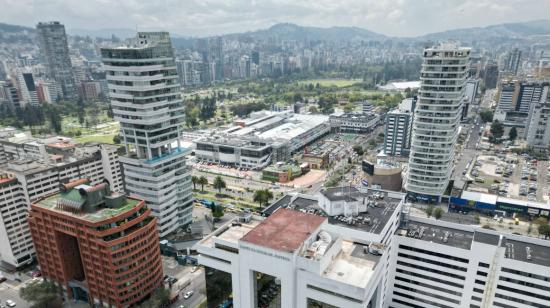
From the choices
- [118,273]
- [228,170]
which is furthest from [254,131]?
[118,273]

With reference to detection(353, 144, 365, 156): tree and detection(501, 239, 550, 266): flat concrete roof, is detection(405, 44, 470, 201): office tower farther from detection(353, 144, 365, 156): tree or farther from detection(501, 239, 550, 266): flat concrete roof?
detection(353, 144, 365, 156): tree

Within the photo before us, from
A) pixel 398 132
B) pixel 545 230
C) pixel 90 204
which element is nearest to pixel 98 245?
pixel 90 204

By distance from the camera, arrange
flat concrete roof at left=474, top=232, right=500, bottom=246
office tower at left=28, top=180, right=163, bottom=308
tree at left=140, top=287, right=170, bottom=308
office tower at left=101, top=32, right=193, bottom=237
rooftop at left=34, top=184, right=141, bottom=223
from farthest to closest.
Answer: office tower at left=101, top=32, right=193, bottom=237, tree at left=140, top=287, right=170, bottom=308, rooftop at left=34, top=184, right=141, bottom=223, office tower at left=28, top=180, right=163, bottom=308, flat concrete roof at left=474, top=232, right=500, bottom=246

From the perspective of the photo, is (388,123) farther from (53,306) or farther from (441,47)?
(53,306)

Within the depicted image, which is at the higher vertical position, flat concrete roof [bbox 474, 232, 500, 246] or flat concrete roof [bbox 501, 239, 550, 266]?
flat concrete roof [bbox 474, 232, 500, 246]

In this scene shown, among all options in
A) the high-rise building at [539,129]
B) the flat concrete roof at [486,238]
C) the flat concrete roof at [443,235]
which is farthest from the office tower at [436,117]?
the high-rise building at [539,129]

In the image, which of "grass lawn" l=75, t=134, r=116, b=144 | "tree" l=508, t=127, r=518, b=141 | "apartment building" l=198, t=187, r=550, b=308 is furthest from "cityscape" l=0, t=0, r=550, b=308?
"grass lawn" l=75, t=134, r=116, b=144

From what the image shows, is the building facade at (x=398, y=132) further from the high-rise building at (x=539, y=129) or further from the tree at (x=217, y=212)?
the tree at (x=217, y=212)
